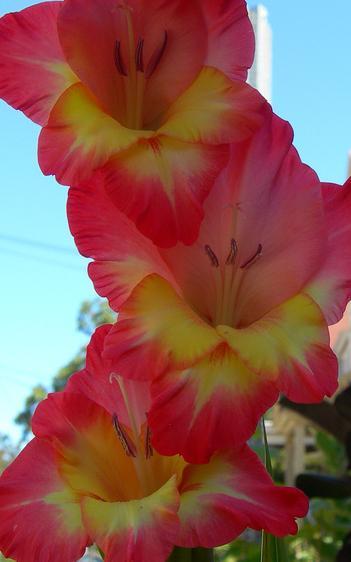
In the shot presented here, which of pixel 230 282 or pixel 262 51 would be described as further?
pixel 262 51

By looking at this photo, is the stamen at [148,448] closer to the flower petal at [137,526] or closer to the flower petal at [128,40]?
the flower petal at [137,526]

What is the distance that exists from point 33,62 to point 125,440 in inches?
8.4

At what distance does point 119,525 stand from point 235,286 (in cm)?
15

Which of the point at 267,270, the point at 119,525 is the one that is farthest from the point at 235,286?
the point at 119,525

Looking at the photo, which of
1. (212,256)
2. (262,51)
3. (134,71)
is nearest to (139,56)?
(134,71)

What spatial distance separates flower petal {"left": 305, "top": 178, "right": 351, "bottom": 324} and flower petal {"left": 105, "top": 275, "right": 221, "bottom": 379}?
68 millimetres

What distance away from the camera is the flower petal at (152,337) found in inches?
16.8

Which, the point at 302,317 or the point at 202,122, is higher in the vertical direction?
the point at 202,122

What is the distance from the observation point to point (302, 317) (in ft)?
1.49

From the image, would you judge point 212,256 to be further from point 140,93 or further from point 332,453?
point 332,453

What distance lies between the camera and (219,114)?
1.48ft

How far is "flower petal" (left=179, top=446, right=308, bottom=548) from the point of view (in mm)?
426

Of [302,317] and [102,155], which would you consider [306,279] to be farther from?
[102,155]

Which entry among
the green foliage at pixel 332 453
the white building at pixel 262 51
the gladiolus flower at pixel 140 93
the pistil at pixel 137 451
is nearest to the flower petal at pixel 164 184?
the gladiolus flower at pixel 140 93
